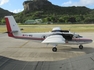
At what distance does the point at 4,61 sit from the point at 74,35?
56.4ft

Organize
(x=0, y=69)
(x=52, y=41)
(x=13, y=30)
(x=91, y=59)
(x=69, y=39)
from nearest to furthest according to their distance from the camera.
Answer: (x=91, y=59) < (x=0, y=69) < (x=52, y=41) < (x=69, y=39) < (x=13, y=30)

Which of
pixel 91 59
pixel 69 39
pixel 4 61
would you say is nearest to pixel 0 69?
pixel 4 61

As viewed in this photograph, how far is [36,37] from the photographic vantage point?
2150 cm

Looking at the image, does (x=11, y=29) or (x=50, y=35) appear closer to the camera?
(x=50, y=35)

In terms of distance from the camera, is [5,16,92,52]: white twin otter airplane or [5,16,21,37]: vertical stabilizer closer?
[5,16,92,52]: white twin otter airplane

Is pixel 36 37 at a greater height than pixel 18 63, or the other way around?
pixel 18 63

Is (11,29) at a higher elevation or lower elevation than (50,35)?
higher

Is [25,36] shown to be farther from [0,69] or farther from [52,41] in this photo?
[0,69]

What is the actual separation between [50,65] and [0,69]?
1.11 metres

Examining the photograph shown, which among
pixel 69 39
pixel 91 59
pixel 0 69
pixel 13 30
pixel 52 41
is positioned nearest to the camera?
pixel 91 59

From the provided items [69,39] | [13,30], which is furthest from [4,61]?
[13,30]

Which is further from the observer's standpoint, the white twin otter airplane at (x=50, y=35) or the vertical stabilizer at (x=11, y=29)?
the vertical stabilizer at (x=11, y=29)

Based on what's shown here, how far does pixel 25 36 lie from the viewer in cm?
2191

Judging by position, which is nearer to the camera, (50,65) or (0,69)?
(0,69)
